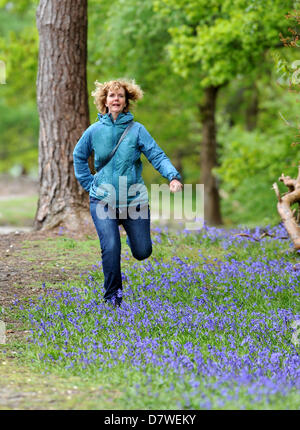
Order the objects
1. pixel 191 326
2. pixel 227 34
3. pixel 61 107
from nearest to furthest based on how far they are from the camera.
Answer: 1. pixel 191 326
2. pixel 61 107
3. pixel 227 34

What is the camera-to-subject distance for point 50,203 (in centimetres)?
985

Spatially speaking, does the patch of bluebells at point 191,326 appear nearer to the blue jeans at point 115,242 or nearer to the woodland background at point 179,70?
the blue jeans at point 115,242

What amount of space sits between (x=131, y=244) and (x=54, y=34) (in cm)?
472

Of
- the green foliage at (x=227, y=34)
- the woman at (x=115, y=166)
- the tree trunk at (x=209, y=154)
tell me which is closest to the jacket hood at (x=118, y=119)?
the woman at (x=115, y=166)

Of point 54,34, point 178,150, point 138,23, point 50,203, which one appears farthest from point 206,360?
point 178,150

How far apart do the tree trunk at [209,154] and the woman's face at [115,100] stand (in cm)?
1495

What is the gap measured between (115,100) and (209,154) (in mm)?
15441

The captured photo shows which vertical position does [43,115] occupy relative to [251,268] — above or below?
above

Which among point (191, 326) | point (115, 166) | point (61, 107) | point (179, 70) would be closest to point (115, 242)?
point (115, 166)

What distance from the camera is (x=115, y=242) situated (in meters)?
6.17

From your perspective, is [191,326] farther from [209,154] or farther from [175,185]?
[209,154]

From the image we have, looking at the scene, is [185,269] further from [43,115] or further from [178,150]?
[178,150]

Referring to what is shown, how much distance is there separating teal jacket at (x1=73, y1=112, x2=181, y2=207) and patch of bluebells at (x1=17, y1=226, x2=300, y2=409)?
1189 millimetres

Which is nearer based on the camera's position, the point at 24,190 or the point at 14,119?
the point at 24,190
